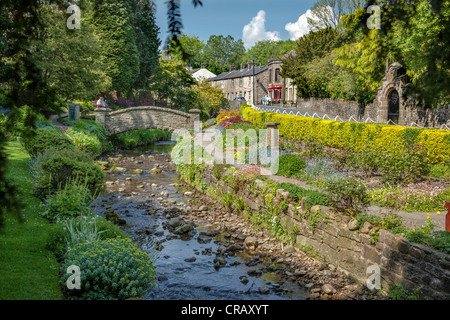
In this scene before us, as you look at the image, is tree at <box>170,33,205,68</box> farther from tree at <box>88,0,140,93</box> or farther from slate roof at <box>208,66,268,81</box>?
slate roof at <box>208,66,268,81</box>

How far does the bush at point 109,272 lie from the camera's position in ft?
19.1

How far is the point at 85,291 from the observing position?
19.2 ft

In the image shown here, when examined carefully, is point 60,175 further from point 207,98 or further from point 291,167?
point 207,98

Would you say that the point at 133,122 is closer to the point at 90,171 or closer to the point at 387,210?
the point at 90,171

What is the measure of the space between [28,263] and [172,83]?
3513 centimetres

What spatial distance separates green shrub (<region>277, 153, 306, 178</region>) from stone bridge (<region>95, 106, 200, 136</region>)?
1730 centimetres

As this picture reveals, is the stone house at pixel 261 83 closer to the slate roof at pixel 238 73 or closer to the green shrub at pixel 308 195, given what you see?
the slate roof at pixel 238 73

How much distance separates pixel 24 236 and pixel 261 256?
5.53m

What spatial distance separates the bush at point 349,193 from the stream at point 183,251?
2.13m

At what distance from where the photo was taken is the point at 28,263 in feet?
20.7

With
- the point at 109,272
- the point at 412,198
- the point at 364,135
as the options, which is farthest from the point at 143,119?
the point at 109,272

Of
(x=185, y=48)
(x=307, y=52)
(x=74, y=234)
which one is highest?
(x=307, y=52)

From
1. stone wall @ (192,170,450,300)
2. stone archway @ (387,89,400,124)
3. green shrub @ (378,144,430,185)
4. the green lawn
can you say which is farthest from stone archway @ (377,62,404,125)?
the green lawn

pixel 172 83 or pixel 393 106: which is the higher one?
pixel 172 83
